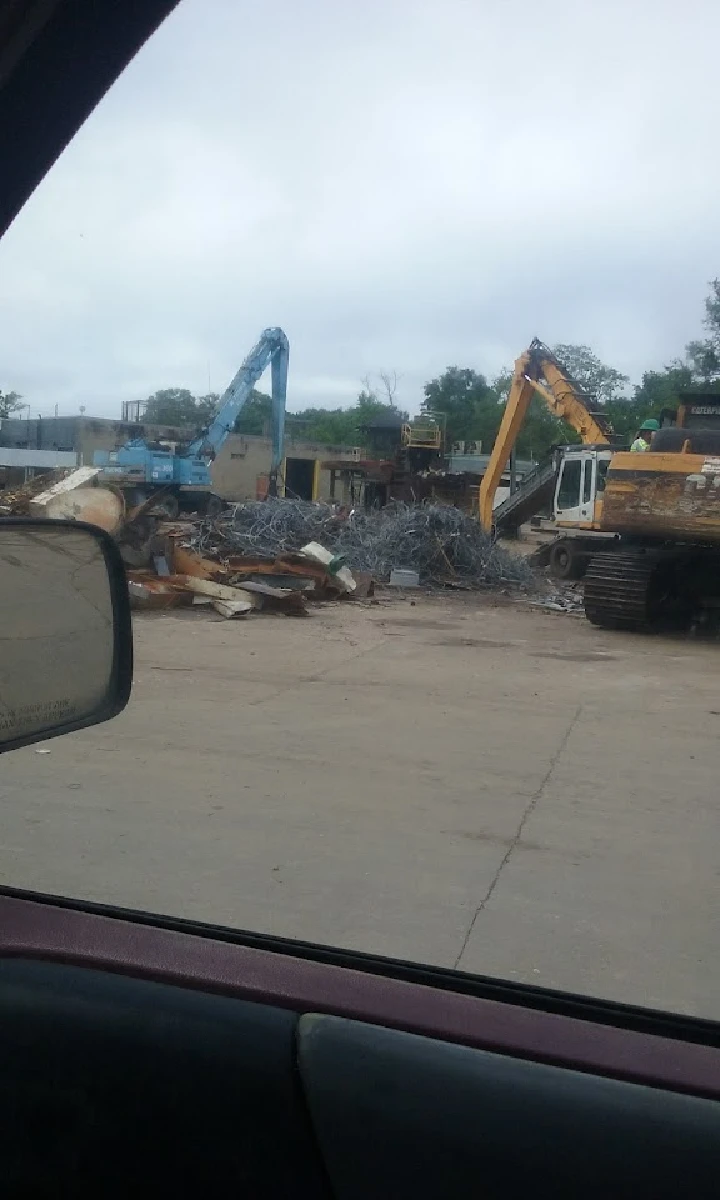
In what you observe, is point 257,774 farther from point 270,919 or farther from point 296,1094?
point 296,1094

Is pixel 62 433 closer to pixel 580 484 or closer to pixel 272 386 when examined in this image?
pixel 272 386

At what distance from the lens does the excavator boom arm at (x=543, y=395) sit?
2055 centimetres

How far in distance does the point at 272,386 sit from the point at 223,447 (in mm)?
10208

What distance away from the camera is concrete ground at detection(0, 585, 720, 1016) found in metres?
3.81

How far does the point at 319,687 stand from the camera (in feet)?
28.1

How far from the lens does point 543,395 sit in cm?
2103

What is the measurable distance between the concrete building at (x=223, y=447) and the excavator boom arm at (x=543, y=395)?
8.74 meters

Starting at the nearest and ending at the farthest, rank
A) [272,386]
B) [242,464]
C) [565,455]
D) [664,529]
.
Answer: [664,529] → [565,455] → [272,386] → [242,464]

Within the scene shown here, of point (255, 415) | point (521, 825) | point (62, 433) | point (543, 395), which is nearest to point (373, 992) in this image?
point (521, 825)

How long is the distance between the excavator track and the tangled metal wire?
5.12m

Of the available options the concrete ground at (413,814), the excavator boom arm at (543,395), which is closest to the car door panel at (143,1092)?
the concrete ground at (413,814)

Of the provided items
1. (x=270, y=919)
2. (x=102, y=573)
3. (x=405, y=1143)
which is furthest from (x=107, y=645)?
(x=270, y=919)

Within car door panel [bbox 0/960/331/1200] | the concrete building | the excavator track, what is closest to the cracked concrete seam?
car door panel [bbox 0/960/331/1200]

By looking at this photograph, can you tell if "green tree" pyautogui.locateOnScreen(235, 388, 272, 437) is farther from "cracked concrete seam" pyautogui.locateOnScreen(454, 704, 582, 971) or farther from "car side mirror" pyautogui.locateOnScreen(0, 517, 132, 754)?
"car side mirror" pyautogui.locateOnScreen(0, 517, 132, 754)
